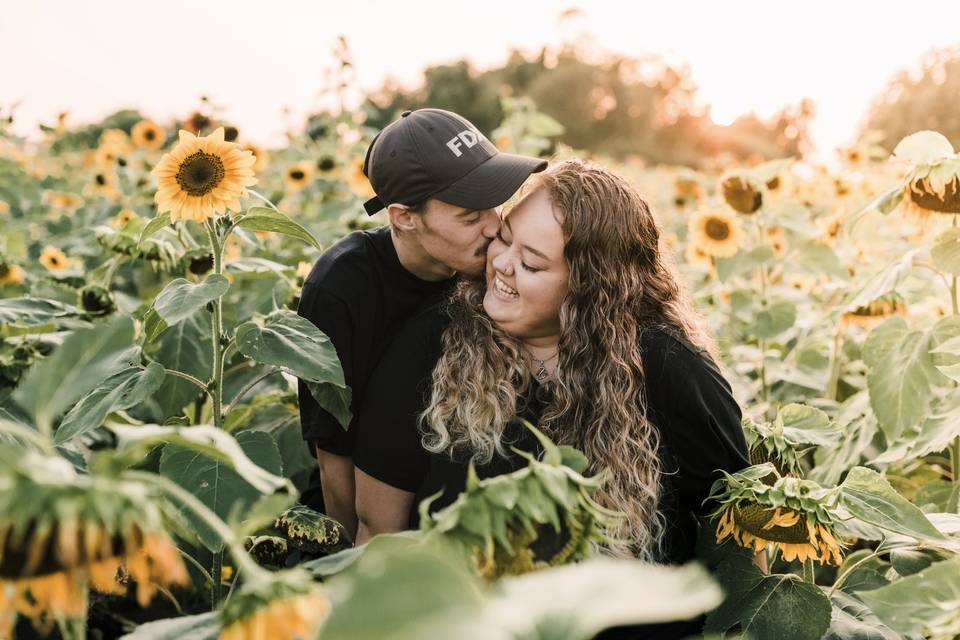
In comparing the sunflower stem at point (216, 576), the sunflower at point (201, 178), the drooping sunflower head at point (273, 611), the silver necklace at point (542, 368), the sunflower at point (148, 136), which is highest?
the sunflower at point (148, 136)

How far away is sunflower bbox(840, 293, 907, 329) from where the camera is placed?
2.50 meters

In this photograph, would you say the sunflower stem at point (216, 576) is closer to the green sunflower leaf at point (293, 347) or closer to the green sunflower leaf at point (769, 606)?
the green sunflower leaf at point (293, 347)

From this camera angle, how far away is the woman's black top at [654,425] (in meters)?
1.76

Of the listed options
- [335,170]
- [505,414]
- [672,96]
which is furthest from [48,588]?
[672,96]

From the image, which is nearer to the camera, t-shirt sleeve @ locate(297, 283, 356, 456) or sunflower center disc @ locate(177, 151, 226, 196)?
sunflower center disc @ locate(177, 151, 226, 196)

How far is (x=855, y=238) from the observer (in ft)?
7.13

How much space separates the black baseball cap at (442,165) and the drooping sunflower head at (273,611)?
4.58ft

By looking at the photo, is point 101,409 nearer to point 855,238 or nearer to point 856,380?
point 855,238

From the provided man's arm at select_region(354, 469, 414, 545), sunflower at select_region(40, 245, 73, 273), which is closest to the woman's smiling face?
man's arm at select_region(354, 469, 414, 545)

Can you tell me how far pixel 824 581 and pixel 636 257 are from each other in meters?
1.05

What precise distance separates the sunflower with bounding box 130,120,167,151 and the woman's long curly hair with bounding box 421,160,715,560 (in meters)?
3.55

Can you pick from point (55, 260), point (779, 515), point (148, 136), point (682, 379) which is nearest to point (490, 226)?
point (682, 379)

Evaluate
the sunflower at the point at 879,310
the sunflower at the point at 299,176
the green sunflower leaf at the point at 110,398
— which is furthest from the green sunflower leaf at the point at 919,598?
the sunflower at the point at 299,176

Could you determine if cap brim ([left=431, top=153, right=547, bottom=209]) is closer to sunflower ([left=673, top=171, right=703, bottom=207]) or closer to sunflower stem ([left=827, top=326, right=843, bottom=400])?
sunflower stem ([left=827, top=326, right=843, bottom=400])
